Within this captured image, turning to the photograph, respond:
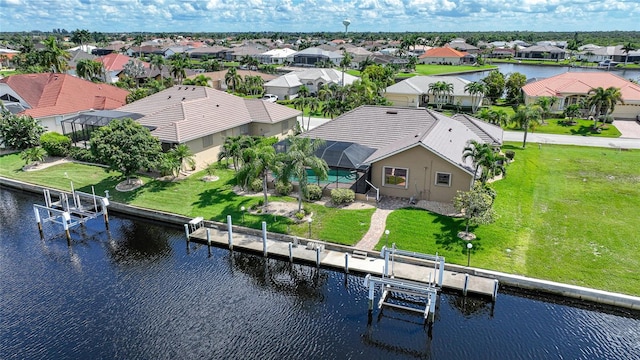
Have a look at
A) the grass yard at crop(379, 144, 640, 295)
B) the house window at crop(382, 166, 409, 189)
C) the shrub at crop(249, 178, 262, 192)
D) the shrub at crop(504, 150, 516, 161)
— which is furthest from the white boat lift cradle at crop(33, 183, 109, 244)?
the shrub at crop(504, 150, 516, 161)

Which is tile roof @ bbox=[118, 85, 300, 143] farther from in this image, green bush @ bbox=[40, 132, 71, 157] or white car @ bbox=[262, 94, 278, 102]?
white car @ bbox=[262, 94, 278, 102]

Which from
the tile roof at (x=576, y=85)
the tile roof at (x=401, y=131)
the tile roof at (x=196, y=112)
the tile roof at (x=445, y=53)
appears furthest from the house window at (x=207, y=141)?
the tile roof at (x=445, y=53)

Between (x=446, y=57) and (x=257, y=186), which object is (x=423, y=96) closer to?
(x=257, y=186)

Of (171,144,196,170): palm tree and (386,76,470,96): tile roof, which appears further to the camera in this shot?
(386,76,470,96): tile roof

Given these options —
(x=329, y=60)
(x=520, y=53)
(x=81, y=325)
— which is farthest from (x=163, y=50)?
(x=81, y=325)

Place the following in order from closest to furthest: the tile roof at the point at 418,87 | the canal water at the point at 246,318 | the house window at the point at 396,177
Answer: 1. the canal water at the point at 246,318
2. the house window at the point at 396,177
3. the tile roof at the point at 418,87

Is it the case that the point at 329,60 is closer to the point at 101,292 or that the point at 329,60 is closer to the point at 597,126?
the point at 597,126

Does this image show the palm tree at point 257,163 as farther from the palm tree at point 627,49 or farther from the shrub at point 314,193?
the palm tree at point 627,49
